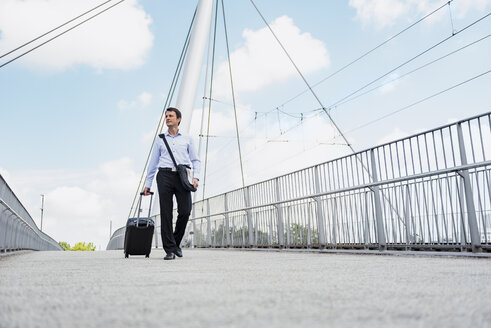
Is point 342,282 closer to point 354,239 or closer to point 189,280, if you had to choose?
point 189,280

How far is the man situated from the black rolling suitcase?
87 centimetres

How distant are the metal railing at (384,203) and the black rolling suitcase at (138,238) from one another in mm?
2501

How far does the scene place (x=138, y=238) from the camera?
6.85m

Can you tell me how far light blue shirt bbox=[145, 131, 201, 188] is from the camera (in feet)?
19.2

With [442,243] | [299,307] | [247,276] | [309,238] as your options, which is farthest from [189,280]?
[309,238]

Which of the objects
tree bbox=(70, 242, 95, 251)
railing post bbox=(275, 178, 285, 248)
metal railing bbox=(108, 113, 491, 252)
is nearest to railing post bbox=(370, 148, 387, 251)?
metal railing bbox=(108, 113, 491, 252)

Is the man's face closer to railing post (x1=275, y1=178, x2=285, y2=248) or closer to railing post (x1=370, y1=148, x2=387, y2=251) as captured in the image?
railing post (x1=370, y1=148, x2=387, y2=251)

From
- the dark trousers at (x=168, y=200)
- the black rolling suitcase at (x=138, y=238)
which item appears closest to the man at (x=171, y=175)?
the dark trousers at (x=168, y=200)

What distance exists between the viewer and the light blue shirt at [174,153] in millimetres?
5848

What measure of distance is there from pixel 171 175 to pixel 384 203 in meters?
2.72

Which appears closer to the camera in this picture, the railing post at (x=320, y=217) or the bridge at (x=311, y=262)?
the bridge at (x=311, y=262)

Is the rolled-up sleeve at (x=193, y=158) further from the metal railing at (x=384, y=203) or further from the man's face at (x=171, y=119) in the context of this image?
the metal railing at (x=384, y=203)

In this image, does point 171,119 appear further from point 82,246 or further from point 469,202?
point 82,246

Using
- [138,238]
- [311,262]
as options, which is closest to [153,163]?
[138,238]
